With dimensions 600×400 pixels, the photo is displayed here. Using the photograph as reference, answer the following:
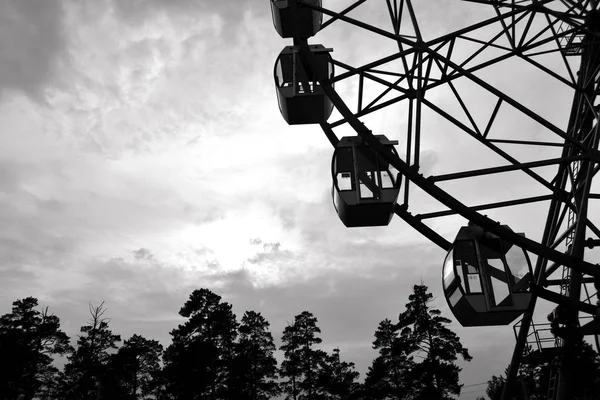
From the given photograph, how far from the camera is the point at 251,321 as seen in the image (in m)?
45.2

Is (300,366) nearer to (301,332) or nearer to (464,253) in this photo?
(301,332)

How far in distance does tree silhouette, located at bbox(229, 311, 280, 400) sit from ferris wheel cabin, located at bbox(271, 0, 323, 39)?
3158 cm

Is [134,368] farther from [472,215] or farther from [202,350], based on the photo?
[472,215]

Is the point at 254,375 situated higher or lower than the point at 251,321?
lower

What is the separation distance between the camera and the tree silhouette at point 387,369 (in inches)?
1656

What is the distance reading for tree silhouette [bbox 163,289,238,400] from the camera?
120 ft

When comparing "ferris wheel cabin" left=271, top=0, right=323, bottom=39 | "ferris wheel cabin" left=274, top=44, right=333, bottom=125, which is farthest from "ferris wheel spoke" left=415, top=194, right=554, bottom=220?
"ferris wheel cabin" left=271, top=0, right=323, bottom=39

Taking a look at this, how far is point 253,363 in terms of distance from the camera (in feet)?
136

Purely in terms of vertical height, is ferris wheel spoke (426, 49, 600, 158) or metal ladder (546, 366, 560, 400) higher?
ferris wheel spoke (426, 49, 600, 158)

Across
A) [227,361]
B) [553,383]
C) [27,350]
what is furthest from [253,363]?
[553,383]

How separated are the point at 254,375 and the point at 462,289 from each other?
35.0 meters

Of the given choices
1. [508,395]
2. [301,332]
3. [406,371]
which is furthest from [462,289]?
[301,332]

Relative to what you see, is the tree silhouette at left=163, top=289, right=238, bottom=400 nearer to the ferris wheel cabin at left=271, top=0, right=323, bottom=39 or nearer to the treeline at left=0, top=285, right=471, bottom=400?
the treeline at left=0, top=285, right=471, bottom=400

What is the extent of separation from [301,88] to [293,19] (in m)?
1.73
